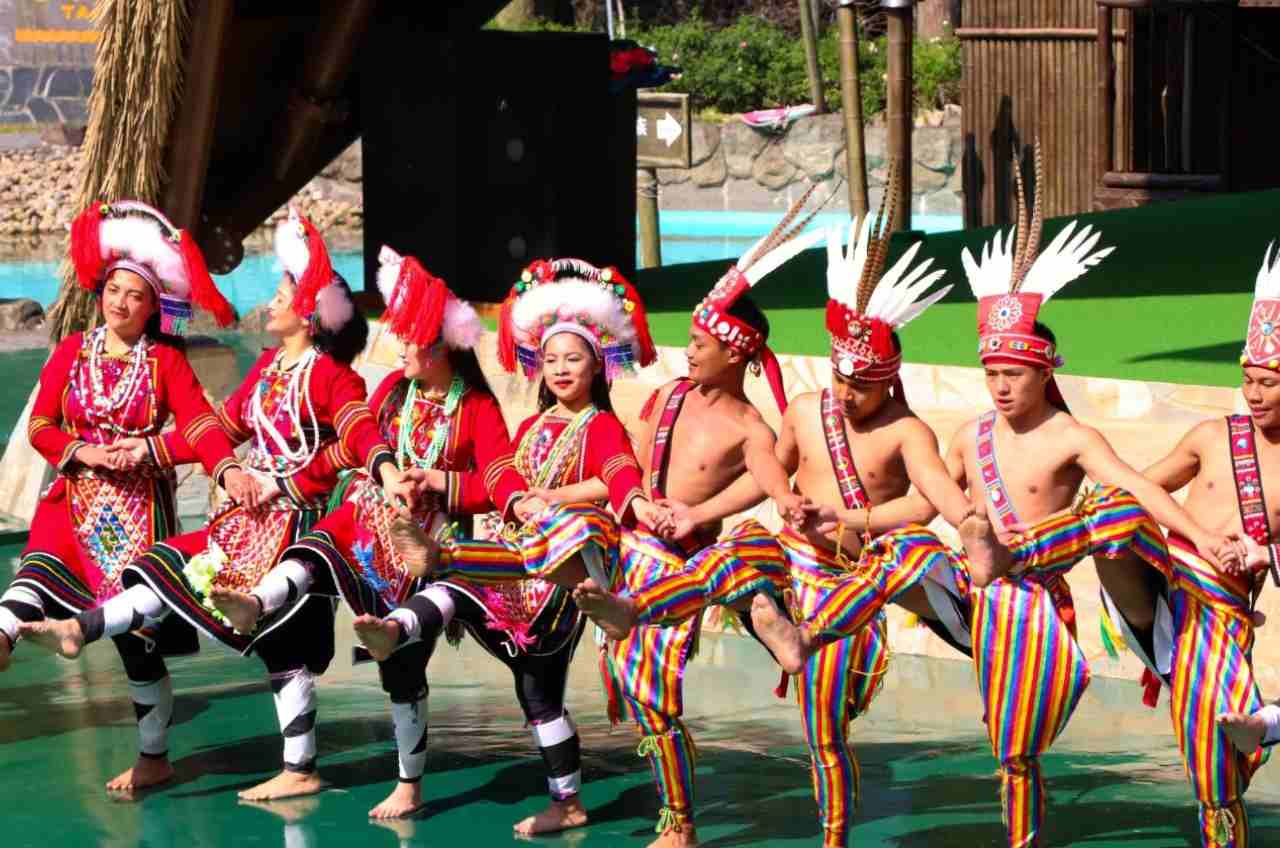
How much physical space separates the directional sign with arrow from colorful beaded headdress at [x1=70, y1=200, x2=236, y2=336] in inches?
239

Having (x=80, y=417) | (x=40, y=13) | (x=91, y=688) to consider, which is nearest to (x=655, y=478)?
(x=80, y=417)

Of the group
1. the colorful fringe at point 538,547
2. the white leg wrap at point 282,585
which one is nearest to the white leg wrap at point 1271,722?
the colorful fringe at point 538,547

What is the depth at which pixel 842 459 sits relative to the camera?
4.81 meters

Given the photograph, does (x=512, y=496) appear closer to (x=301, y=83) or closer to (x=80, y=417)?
(x=80, y=417)

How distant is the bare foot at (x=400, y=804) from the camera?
5234 mm

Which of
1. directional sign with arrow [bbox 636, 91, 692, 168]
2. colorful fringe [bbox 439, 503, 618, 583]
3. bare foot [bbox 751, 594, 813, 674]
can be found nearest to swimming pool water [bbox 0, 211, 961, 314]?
directional sign with arrow [bbox 636, 91, 692, 168]

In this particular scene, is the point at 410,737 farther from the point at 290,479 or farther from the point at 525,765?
the point at 290,479

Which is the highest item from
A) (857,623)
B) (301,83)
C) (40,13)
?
(40,13)

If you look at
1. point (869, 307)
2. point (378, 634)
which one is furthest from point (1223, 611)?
point (378, 634)

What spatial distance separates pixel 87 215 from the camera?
558cm

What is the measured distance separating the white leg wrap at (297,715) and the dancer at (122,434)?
36cm

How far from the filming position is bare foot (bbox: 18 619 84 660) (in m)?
5.04

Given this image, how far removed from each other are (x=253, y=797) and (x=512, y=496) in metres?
1.03

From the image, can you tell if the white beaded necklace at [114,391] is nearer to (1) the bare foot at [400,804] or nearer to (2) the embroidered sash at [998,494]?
(1) the bare foot at [400,804]
